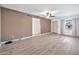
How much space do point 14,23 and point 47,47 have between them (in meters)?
1.67

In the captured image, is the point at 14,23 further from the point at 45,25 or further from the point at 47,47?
the point at 47,47

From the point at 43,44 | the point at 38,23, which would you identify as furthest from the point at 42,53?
the point at 38,23

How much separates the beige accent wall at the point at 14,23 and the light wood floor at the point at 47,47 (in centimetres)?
71

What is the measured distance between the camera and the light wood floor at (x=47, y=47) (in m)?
2.53

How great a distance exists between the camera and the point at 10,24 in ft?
12.0

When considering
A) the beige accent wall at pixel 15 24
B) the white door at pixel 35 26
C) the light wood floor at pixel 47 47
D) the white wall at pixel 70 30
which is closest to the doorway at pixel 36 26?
the white door at pixel 35 26

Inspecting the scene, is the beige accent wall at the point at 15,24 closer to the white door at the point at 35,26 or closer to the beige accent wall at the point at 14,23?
the beige accent wall at the point at 14,23

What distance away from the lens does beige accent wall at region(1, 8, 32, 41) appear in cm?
346

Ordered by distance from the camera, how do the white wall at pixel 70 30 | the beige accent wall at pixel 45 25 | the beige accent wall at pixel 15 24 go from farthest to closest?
the beige accent wall at pixel 15 24 → the beige accent wall at pixel 45 25 → the white wall at pixel 70 30

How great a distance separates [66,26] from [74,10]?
0.44 meters

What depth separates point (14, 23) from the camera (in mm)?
3738

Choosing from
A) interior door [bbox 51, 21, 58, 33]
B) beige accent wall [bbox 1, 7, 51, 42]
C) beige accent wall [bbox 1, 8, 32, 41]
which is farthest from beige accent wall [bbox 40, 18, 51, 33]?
beige accent wall [bbox 1, 8, 32, 41]

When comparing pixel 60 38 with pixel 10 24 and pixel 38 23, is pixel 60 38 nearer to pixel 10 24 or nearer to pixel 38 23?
pixel 38 23

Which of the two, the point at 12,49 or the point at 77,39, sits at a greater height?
the point at 77,39
